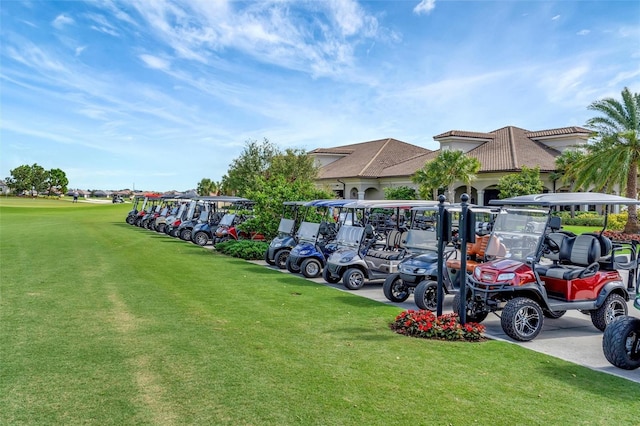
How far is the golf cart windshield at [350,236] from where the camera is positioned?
35.4 ft

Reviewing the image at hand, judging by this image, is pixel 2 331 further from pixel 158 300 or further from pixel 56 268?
pixel 56 268

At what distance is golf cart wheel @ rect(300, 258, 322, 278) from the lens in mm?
11742

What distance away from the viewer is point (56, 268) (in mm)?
12055

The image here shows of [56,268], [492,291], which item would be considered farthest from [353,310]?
[56,268]

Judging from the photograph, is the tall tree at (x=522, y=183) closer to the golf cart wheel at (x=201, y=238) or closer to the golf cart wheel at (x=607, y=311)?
the golf cart wheel at (x=201, y=238)

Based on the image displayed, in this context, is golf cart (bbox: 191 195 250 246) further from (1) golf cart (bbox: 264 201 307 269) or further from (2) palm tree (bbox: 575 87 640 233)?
(2) palm tree (bbox: 575 87 640 233)

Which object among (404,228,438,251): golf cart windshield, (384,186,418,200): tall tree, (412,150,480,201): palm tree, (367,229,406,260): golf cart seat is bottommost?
(367,229,406,260): golf cart seat

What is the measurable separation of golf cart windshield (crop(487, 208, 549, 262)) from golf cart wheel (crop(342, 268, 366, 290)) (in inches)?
127

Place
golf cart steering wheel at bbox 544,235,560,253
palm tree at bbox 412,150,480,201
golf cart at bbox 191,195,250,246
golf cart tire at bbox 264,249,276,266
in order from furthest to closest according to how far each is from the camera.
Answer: palm tree at bbox 412,150,480,201
golf cart at bbox 191,195,250,246
golf cart tire at bbox 264,249,276,266
golf cart steering wheel at bbox 544,235,560,253

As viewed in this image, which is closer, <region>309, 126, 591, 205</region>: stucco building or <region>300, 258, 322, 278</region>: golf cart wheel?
<region>300, 258, 322, 278</region>: golf cart wheel

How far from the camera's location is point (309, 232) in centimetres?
1254

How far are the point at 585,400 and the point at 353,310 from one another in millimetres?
4041

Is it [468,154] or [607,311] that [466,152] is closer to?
[468,154]

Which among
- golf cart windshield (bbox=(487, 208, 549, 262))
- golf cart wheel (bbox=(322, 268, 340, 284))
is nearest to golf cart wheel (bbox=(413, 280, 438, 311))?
golf cart windshield (bbox=(487, 208, 549, 262))
